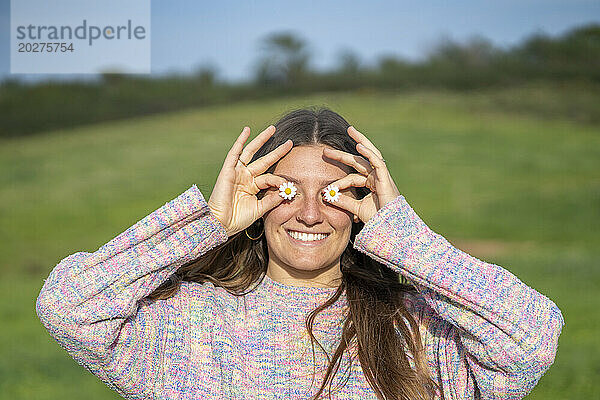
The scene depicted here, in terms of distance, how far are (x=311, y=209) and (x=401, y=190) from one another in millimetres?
15095

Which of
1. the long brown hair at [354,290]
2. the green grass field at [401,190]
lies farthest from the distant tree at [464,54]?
the long brown hair at [354,290]

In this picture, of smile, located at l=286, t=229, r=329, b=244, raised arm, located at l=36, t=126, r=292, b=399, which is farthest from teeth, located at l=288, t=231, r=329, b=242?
raised arm, located at l=36, t=126, r=292, b=399

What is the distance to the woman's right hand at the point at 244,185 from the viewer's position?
248 centimetres

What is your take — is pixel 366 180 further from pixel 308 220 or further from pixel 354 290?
pixel 354 290

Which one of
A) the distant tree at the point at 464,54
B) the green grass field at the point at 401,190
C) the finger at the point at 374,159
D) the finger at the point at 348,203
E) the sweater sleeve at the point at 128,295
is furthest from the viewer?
the distant tree at the point at 464,54

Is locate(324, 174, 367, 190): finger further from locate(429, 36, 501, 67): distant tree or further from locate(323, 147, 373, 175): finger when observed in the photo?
locate(429, 36, 501, 67): distant tree

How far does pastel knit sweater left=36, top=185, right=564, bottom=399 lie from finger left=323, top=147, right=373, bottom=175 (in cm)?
23

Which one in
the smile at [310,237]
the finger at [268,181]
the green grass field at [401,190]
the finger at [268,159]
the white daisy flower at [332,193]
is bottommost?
the green grass field at [401,190]

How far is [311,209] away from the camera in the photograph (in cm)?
257

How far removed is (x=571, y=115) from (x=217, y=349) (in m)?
21.3

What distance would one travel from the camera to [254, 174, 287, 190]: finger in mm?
2594

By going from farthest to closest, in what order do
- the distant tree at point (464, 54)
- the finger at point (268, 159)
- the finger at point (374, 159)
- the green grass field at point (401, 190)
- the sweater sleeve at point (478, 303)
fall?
1. the distant tree at point (464, 54)
2. the green grass field at point (401, 190)
3. the finger at point (268, 159)
4. the finger at point (374, 159)
5. the sweater sleeve at point (478, 303)

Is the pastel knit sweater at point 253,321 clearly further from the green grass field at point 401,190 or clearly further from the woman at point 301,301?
the green grass field at point 401,190

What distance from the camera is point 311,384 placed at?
2449 millimetres
